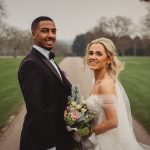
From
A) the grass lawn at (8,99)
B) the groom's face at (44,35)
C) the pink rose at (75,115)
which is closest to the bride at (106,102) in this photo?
the pink rose at (75,115)

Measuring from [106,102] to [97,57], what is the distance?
48 cm

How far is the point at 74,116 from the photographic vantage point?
3.20 metres

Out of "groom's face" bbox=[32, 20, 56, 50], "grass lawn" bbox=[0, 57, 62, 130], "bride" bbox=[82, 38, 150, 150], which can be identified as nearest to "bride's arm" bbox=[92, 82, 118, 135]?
"bride" bbox=[82, 38, 150, 150]

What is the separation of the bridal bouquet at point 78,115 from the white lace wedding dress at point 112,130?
91 mm

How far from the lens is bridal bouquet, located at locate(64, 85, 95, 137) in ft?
10.6

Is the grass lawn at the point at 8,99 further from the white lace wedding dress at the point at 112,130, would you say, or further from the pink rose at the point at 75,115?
the pink rose at the point at 75,115

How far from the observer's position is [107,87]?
3.27 metres

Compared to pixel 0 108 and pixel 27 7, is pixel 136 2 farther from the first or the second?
pixel 0 108

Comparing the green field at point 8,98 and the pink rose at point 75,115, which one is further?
the green field at point 8,98

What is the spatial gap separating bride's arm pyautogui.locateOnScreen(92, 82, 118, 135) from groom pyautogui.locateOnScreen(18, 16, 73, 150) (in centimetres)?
41

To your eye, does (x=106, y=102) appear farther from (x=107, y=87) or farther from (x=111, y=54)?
(x=111, y=54)

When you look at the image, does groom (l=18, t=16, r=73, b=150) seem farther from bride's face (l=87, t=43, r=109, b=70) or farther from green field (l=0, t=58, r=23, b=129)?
green field (l=0, t=58, r=23, b=129)

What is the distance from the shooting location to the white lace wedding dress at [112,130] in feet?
10.8

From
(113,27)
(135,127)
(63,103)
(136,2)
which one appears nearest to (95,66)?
(63,103)
